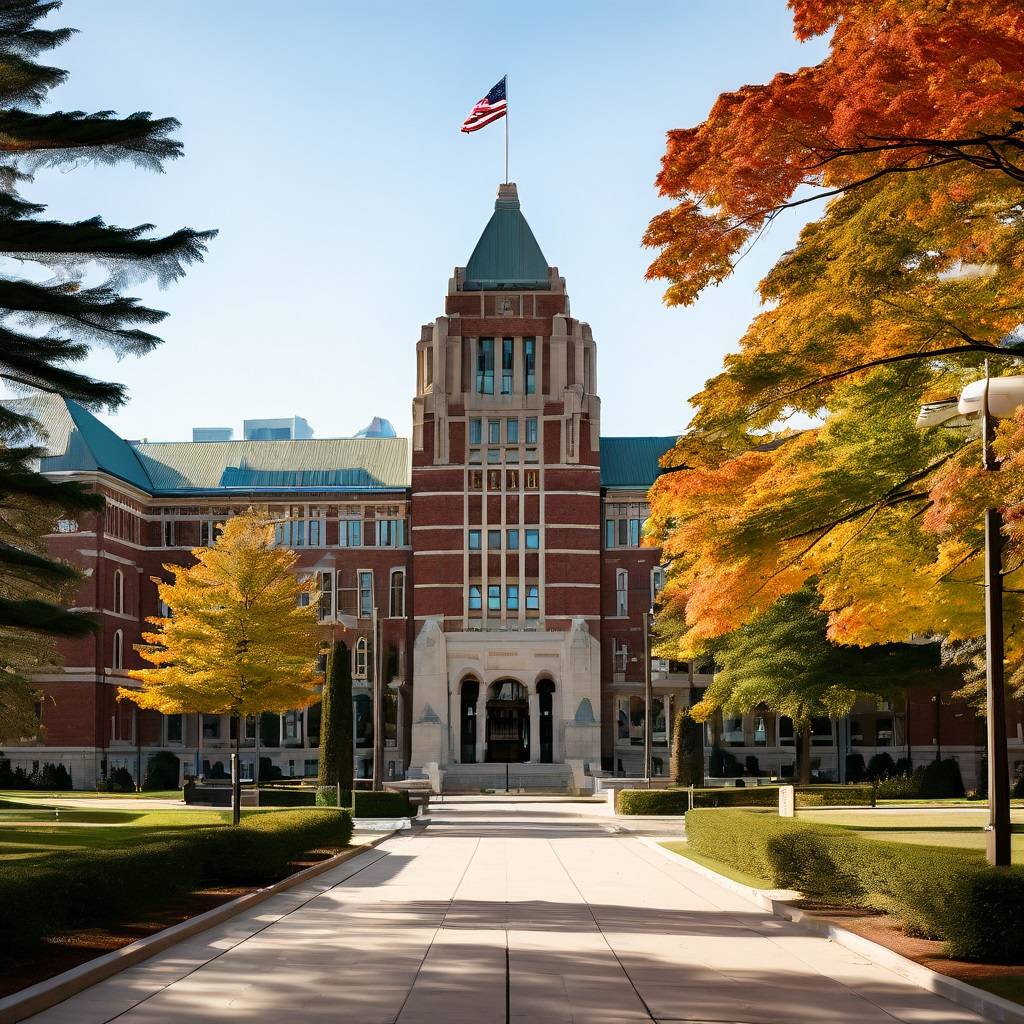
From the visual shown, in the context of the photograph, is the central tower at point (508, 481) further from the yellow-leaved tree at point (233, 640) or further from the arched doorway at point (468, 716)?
the yellow-leaved tree at point (233, 640)

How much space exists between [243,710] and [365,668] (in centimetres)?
2982

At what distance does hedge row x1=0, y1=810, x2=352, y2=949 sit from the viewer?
1237cm

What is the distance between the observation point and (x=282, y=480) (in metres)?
81.4

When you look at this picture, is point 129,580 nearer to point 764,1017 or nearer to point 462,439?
point 462,439

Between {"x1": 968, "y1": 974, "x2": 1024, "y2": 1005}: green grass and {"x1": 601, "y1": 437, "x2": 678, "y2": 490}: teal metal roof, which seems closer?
{"x1": 968, "y1": 974, "x2": 1024, "y2": 1005}: green grass

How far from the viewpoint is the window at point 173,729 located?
75312 mm

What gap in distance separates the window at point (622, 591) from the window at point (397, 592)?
11197 mm

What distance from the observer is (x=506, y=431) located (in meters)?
73.4

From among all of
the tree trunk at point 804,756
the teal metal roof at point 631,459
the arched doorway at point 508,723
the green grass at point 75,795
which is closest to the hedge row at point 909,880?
the tree trunk at point 804,756

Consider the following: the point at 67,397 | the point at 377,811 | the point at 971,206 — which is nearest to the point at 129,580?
the point at 377,811

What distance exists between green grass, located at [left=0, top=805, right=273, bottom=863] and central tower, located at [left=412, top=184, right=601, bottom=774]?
31.4 m

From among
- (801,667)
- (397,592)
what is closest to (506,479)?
(397,592)

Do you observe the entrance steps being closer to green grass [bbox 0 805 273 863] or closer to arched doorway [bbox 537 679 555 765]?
arched doorway [bbox 537 679 555 765]

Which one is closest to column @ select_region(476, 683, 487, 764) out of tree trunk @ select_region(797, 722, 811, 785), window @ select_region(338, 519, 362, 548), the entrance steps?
the entrance steps
